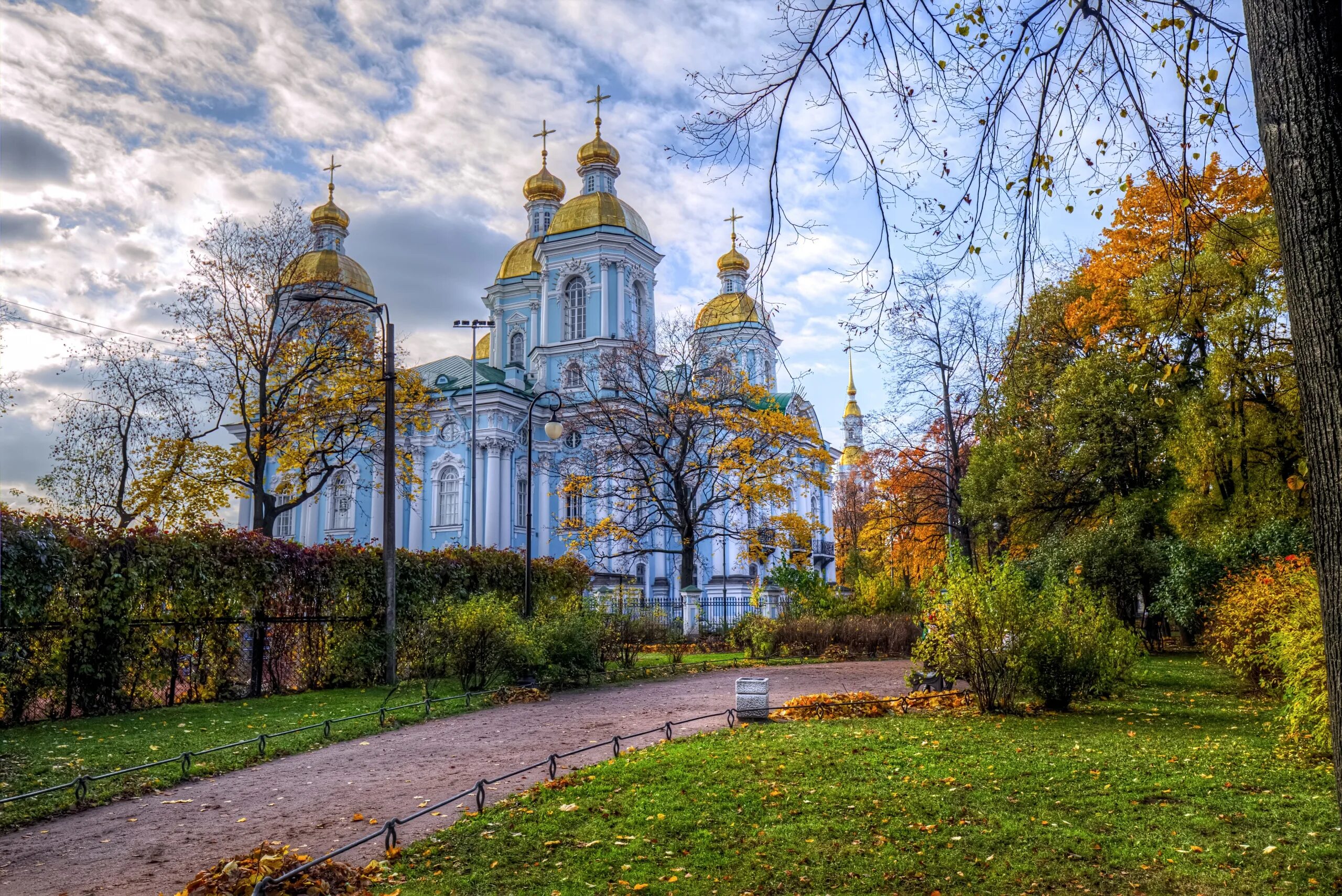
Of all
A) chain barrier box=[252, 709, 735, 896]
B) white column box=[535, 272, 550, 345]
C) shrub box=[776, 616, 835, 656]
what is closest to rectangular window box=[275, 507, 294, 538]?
white column box=[535, 272, 550, 345]

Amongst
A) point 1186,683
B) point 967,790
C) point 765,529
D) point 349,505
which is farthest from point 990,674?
point 349,505

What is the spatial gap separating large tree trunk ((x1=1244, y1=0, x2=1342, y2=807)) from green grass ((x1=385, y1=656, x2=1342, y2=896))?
5.99ft

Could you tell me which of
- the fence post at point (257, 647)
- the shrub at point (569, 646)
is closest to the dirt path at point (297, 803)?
the shrub at point (569, 646)

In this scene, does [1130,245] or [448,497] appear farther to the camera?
[448,497]

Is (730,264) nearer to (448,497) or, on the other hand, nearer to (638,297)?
(638,297)

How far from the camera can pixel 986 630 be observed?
384 inches

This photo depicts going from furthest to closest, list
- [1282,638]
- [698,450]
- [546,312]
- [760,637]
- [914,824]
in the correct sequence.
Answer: [546,312] < [698,450] < [760,637] < [1282,638] < [914,824]

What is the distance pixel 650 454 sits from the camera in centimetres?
2933

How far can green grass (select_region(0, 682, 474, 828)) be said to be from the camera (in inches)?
275

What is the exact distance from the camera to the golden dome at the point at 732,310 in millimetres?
5832

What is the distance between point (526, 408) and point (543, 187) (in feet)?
43.0

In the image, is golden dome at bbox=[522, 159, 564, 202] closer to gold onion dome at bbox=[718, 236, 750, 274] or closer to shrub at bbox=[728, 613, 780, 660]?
gold onion dome at bbox=[718, 236, 750, 274]

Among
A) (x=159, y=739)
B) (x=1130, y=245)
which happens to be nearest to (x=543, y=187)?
(x=1130, y=245)

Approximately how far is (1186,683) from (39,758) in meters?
13.9
